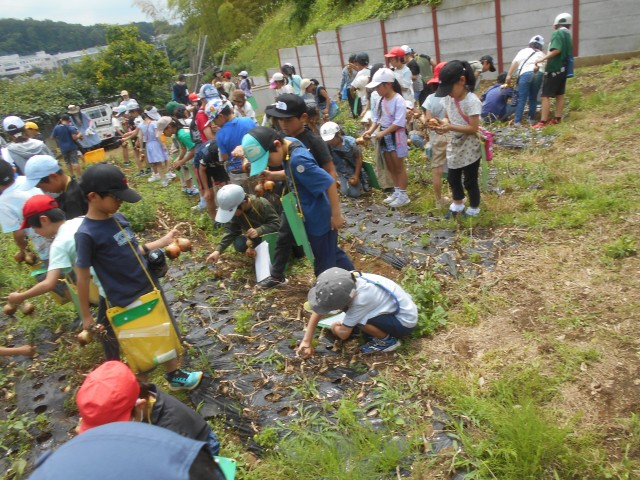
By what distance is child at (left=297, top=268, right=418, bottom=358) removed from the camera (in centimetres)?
323

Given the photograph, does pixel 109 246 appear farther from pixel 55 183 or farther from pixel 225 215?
pixel 225 215

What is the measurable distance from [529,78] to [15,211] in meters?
7.46

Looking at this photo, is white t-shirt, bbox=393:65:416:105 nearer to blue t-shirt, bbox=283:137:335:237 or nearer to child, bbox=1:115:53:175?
blue t-shirt, bbox=283:137:335:237

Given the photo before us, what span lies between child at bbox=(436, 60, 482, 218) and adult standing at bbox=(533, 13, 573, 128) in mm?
3222

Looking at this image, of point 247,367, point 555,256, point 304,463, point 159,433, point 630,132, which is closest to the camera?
point 159,433

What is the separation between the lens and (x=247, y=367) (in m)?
3.58

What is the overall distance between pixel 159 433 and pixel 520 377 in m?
2.50

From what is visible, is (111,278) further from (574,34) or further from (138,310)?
(574,34)

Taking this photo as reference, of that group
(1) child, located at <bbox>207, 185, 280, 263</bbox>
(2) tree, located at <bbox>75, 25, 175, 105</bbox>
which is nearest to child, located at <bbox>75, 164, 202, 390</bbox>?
(1) child, located at <bbox>207, 185, 280, 263</bbox>

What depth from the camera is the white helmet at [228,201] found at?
4.43 m

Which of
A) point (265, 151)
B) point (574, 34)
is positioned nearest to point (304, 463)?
point (265, 151)

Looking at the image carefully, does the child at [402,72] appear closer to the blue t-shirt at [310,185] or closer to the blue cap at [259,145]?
the blue t-shirt at [310,185]

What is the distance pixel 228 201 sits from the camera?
4430mm

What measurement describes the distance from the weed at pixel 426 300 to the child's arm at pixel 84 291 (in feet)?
7.79
